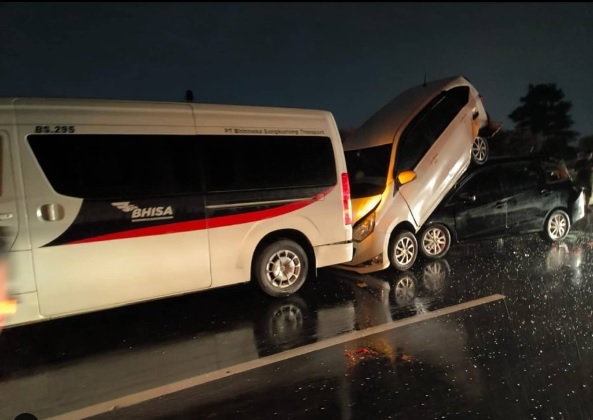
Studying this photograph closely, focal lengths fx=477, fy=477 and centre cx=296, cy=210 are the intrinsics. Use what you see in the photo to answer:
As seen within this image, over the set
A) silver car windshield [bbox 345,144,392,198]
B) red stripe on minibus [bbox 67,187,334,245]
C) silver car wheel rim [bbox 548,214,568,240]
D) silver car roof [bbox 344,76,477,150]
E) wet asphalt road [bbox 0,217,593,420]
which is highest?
silver car roof [bbox 344,76,477,150]

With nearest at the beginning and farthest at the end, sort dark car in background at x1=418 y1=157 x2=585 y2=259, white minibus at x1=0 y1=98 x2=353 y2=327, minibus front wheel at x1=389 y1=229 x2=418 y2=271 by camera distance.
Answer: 1. white minibus at x1=0 y1=98 x2=353 y2=327
2. minibus front wheel at x1=389 y1=229 x2=418 y2=271
3. dark car in background at x1=418 y1=157 x2=585 y2=259

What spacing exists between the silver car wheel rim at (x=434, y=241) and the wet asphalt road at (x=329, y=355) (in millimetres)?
1230

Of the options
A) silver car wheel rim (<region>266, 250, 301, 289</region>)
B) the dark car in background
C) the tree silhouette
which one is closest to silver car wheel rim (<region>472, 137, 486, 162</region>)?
the dark car in background

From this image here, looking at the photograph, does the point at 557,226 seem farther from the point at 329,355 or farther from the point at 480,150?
the point at 329,355

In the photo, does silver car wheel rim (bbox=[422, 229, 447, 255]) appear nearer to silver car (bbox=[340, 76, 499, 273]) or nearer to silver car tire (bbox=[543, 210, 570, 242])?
silver car (bbox=[340, 76, 499, 273])

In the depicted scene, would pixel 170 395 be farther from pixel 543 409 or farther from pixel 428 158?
pixel 428 158

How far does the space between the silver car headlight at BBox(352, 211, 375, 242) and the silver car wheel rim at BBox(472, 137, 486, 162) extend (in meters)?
2.65

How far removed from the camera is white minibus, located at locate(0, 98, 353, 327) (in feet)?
15.4

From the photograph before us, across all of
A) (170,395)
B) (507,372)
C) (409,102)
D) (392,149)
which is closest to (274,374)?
(170,395)

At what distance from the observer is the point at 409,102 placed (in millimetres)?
8148

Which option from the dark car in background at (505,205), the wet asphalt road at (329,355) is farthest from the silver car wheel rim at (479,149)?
the wet asphalt road at (329,355)

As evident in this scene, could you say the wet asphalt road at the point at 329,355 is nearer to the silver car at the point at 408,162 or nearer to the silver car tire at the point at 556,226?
the silver car at the point at 408,162

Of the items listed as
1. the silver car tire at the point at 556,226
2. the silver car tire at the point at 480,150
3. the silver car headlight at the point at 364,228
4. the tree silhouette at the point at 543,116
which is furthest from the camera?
the tree silhouette at the point at 543,116

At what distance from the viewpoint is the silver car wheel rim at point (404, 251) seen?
7389 mm
